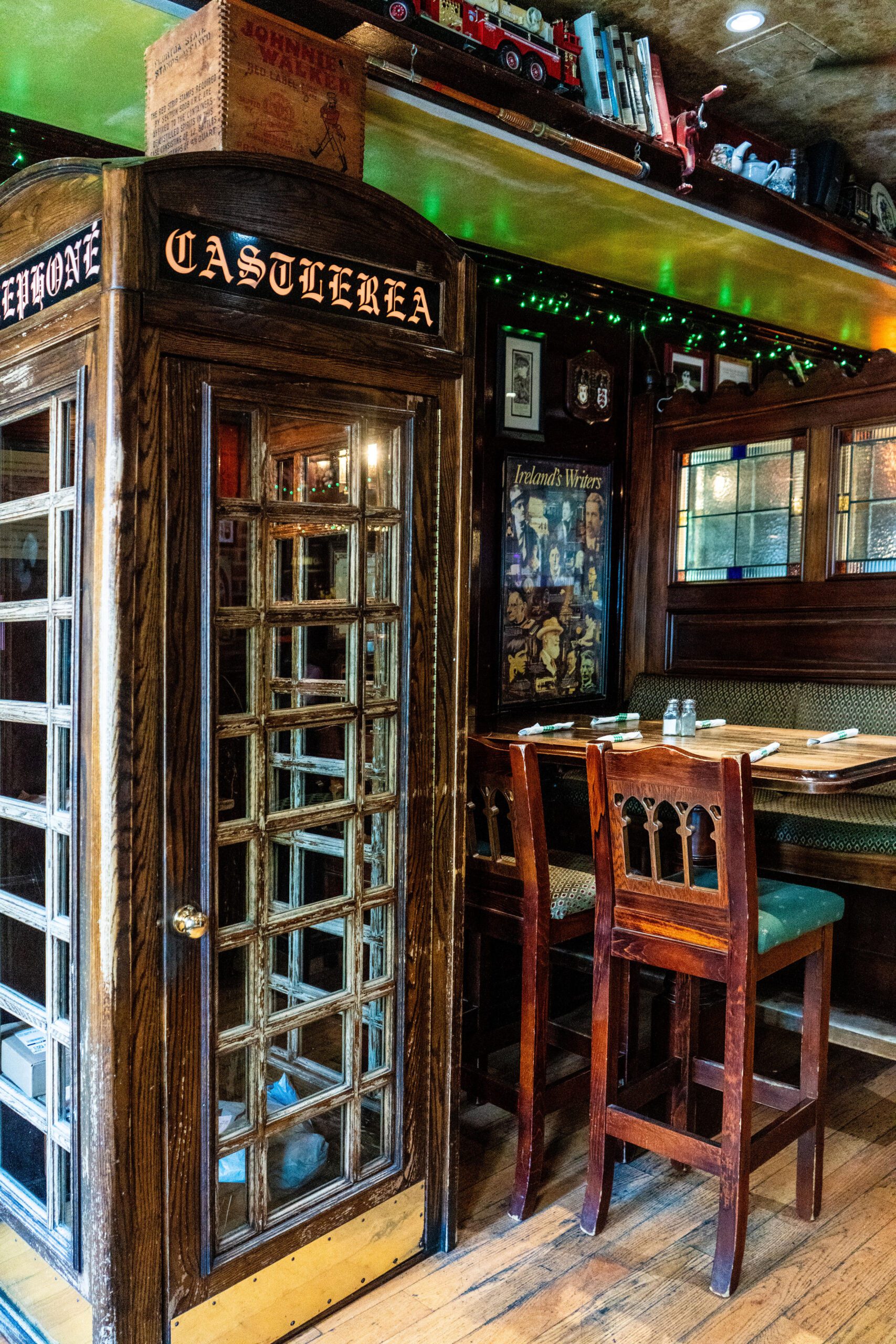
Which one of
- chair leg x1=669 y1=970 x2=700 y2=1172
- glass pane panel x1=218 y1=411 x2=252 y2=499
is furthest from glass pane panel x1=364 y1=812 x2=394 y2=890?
chair leg x1=669 y1=970 x2=700 y2=1172

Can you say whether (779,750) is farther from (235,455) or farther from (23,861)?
(23,861)

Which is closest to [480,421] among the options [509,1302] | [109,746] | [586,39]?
[586,39]

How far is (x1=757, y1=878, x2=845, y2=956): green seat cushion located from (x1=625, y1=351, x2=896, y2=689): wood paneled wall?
78.8 inches

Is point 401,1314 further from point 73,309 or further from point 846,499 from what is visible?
point 846,499

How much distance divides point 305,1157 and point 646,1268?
900 millimetres

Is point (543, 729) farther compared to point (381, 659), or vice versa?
point (543, 729)

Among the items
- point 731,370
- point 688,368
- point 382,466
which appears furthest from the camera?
point 731,370

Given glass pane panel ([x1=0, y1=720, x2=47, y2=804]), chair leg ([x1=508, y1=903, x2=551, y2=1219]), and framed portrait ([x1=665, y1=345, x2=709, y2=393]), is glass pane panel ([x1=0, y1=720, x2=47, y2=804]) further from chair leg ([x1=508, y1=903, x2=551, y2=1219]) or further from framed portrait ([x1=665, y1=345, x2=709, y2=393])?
framed portrait ([x1=665, y1=345, x2=709, y2=393])

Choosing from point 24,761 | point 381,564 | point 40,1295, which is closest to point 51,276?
point 381,564

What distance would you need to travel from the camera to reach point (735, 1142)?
2.31m

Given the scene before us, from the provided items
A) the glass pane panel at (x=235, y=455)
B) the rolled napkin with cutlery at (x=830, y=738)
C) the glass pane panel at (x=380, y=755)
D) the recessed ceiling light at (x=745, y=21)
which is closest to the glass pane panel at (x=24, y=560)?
the glass pane panel at (x=235, y=455)

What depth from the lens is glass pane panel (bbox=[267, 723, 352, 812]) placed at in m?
2.11

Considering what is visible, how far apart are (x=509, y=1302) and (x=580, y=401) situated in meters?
3.57

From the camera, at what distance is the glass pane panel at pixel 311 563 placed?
6.86 ft
